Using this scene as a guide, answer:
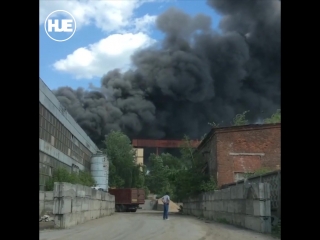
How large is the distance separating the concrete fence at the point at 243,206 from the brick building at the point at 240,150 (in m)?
1.51

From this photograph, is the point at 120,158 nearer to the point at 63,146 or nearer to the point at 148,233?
the point at 63,146

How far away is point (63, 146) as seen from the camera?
13055 millimetres

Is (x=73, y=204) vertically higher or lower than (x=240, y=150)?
lower

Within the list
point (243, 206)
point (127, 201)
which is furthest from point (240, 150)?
point (127, 201)

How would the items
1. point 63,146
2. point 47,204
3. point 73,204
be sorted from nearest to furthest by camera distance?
point 47,204, point 63,146, point 73,204

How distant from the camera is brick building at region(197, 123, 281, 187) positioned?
1838cm

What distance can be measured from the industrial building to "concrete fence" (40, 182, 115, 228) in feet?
2.03

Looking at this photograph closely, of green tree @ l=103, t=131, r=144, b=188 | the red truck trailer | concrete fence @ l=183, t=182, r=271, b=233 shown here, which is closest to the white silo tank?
green tree @ l=103, t=131, r=144, b=188

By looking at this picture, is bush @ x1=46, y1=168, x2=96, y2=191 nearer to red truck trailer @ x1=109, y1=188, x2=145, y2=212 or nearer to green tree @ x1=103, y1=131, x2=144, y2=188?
green tree @ x1=103, y1=131, x2=144, y2=188

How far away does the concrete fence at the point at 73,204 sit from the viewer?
40.7ft

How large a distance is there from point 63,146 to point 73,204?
7.05ft
